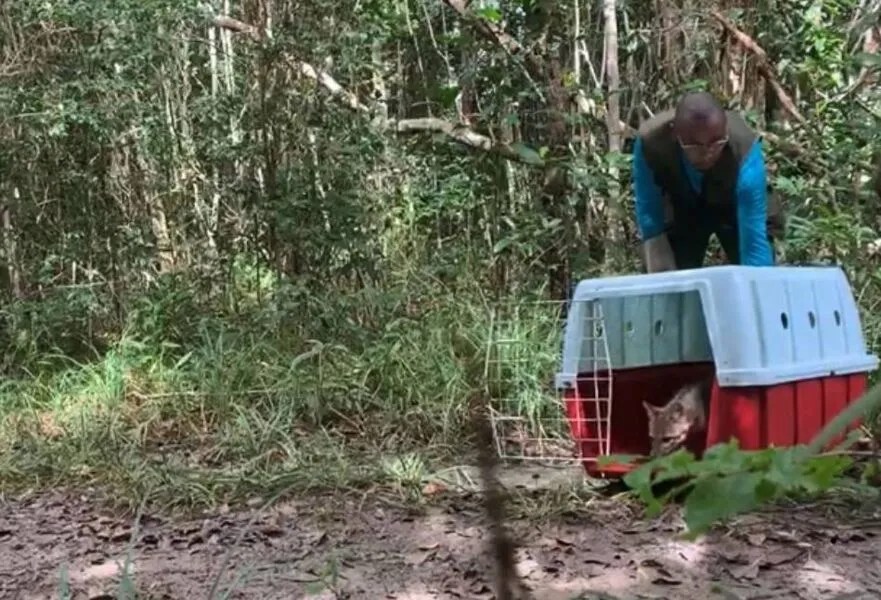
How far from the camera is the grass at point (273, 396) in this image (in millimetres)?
3197

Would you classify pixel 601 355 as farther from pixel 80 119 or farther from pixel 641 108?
pixel 80 119

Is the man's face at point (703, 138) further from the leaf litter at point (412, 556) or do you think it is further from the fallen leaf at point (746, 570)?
the fallen leaf at point (746, 570)

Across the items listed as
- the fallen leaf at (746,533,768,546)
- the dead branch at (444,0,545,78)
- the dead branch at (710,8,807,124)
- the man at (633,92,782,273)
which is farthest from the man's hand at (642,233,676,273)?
the dead branch at (444,0,545,78)

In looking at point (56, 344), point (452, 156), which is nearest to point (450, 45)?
point (452, 156)

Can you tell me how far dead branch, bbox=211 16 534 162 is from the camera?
4.83 meters

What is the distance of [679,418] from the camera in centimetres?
281

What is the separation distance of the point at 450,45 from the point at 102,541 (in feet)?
10.7

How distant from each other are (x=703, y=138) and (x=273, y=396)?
1623 millimetres

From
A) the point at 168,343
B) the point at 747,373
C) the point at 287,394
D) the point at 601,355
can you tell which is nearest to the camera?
the point at 747,373

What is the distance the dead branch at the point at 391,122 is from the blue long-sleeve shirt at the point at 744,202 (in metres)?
1.37

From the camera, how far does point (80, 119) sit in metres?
4.77

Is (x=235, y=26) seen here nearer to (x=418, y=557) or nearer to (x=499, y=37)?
(x=499, y=37)

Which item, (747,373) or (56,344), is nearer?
(747,373)

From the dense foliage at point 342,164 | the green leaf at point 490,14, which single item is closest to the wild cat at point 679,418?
the dense foliage at point 342,164
